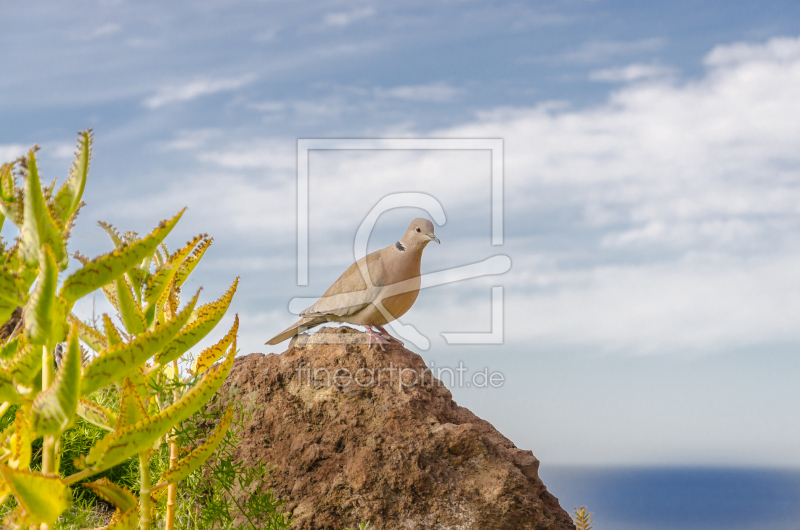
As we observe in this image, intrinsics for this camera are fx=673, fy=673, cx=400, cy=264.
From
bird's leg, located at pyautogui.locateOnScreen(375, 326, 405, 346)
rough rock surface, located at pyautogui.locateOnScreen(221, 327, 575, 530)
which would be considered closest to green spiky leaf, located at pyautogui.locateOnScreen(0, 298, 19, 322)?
rough rock surface, located at pyautogui.locateOnScreen(221, 327, 575, 530)

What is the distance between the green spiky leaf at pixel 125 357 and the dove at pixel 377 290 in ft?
8.88

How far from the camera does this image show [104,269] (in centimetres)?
193

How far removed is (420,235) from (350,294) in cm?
71

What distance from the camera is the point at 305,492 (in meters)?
3.55

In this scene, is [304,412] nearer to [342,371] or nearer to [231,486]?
[342,371]

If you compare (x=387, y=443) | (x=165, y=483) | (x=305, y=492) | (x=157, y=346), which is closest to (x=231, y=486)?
(x=305, y=492)

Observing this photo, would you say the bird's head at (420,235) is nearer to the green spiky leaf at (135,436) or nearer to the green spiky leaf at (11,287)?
the green spiky leaf at (135,436)

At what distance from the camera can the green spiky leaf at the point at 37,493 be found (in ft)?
5.66

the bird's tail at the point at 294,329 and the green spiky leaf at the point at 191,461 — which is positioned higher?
the bird's tail at the point at 294,329

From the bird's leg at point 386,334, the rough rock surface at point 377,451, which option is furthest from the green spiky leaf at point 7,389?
the bird's leg at point 386,334

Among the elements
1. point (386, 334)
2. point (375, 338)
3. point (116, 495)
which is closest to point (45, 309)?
point (116, 495)

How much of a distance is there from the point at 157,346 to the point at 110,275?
0.82ft

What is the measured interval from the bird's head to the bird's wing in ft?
0.93

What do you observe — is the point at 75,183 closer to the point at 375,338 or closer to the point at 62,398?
the point at 62,398
